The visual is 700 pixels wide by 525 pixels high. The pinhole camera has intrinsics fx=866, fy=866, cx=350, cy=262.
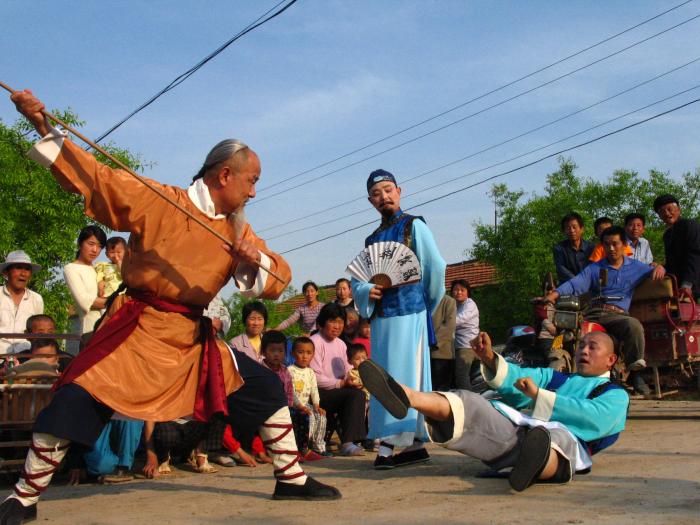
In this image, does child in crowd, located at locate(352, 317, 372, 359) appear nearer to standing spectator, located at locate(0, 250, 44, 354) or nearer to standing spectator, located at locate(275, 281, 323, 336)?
standing spectator, located at locate(275, 281, 323, 336)

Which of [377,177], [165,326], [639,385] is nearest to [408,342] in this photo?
[377,177]

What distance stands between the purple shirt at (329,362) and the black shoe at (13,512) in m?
4.08

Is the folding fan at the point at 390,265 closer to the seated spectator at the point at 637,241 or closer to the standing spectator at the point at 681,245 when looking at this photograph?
the standing spectator at the point at 681,245

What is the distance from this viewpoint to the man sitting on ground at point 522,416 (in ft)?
15.4

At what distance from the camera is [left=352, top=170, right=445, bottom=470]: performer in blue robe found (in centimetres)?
632

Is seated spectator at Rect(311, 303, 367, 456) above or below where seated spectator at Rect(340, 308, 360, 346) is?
below

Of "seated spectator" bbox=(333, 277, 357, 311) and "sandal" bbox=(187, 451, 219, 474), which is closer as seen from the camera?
"sandal" bbox=(187, 451, 219, 474)

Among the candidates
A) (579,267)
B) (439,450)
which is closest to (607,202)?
(579,267)

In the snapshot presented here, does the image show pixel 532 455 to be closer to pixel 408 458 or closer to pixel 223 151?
pixel 408 458

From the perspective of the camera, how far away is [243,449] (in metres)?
7.66

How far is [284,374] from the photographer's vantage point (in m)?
7.71

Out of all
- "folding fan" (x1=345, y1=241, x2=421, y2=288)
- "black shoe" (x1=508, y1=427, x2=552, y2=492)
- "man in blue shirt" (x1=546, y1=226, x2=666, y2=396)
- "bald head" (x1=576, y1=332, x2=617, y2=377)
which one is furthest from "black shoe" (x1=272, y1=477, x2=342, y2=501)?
"man in blue shirt" (x1=546, y1=226, x2=666, y2=396)

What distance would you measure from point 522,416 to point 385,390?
0.93 meters

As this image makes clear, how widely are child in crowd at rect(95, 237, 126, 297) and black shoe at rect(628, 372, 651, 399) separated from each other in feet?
17.9
